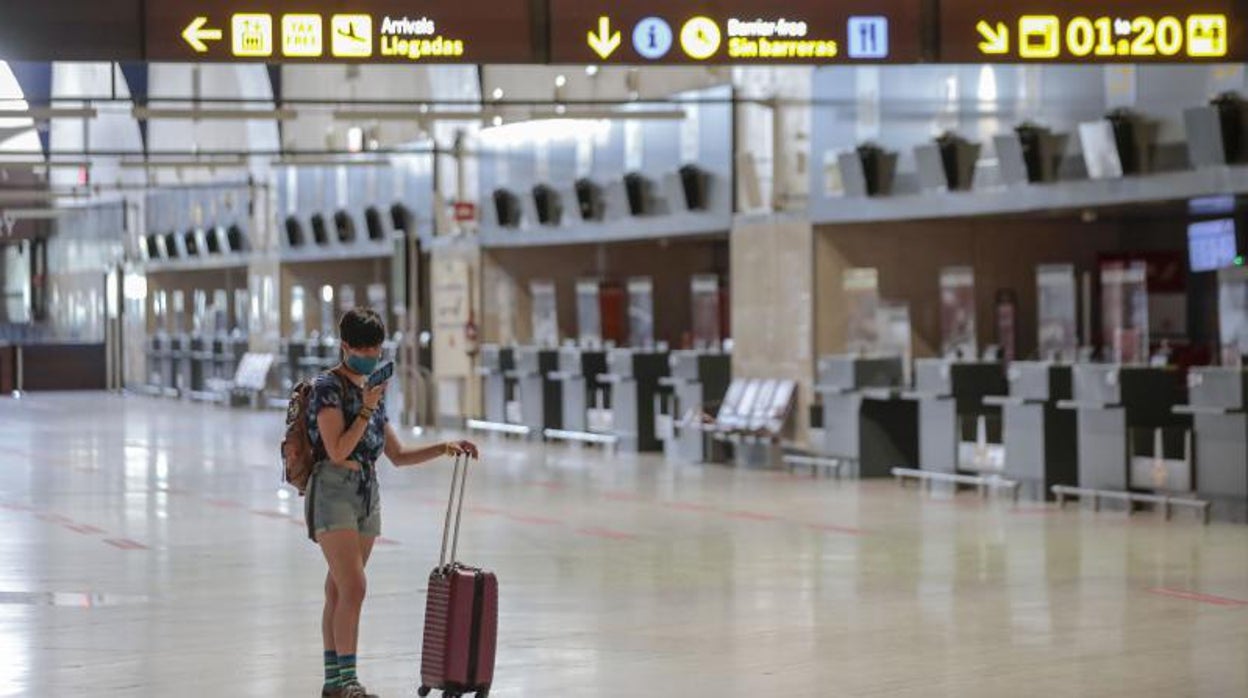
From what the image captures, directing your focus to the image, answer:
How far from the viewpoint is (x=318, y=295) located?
42.8 m

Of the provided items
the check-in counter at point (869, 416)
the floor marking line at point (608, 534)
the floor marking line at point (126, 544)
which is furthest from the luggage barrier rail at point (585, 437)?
the floor marking line at point (126, 544)

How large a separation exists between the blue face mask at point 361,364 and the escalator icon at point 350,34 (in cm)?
512

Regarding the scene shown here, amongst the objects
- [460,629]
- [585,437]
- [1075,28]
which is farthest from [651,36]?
[585,437]

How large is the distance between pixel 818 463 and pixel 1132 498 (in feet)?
16.8

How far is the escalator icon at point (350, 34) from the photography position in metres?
12.8

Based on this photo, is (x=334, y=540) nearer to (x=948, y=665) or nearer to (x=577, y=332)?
(x=948, y=665)

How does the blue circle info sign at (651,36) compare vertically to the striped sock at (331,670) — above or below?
above

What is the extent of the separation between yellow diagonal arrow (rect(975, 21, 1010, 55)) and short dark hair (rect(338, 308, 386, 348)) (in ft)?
20.8

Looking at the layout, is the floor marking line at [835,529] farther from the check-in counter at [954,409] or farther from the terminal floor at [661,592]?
the check-in counter at [954,409]

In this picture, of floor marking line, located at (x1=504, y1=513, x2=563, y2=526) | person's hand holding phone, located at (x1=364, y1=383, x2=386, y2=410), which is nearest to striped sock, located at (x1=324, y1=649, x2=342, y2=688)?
person's hand holding phone, located at (x1=364, y1=383, x2=386, y2=410)

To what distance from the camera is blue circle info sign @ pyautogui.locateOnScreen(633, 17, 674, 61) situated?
42.8ft

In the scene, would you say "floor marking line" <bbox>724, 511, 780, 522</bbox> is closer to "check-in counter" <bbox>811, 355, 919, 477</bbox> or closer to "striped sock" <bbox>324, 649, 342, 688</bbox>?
"check-in counter" <bbox>811, 355, 919, 477</bbox>

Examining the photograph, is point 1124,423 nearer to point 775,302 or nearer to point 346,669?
point 775,302

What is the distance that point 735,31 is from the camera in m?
13.2
